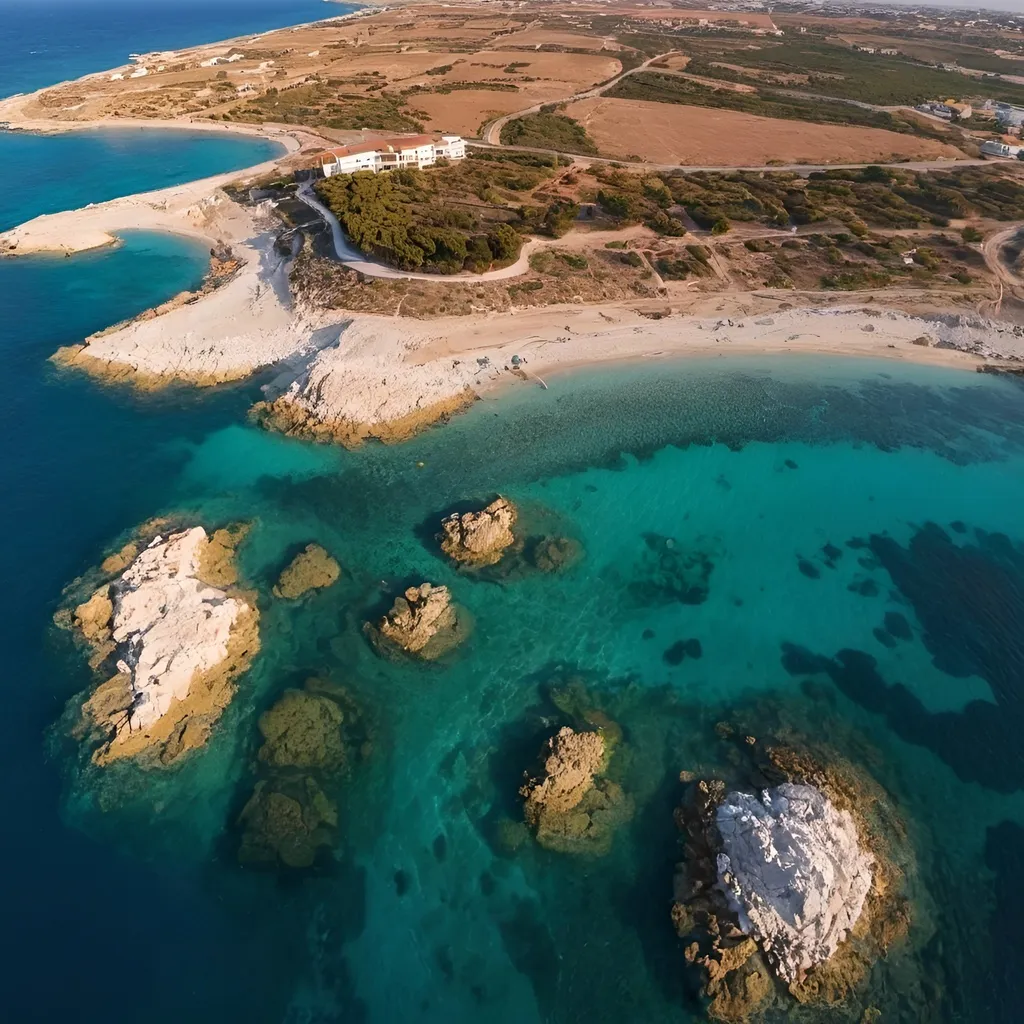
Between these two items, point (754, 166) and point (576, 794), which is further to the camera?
point (754, 166)

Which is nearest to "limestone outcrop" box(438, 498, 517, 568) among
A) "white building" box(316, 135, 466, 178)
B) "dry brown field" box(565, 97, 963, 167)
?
"white building" box(316, 135, 466, 178)

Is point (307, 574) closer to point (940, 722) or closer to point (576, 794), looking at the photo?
point (576, 794)

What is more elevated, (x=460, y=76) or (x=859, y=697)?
(x=460, y=76)

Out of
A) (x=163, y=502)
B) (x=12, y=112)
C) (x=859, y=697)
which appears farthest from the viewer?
(x=12, y=112)

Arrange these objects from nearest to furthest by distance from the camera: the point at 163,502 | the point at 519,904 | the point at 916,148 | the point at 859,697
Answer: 1. the point at 519,904
2. the point at 859,697
3. the point at 163,502
4. the point at 916,148

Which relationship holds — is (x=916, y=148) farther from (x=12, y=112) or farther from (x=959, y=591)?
(x=12, y=112)

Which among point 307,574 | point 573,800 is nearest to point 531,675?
point 573,800

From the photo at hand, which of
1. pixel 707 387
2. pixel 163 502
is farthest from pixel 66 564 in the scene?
pixel 707 387
